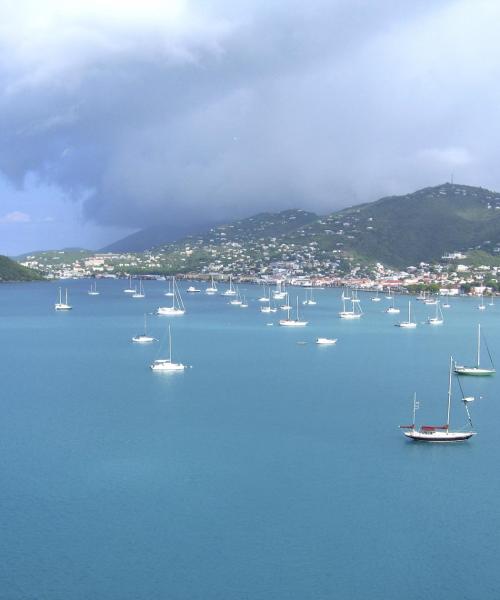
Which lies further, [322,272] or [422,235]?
[422,235]

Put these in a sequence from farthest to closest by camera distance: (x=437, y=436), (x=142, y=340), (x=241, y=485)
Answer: (x=142, y=340)
(x=437, y=436)
(x=241, y=485)

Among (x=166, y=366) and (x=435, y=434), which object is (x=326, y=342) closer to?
(x=166, y=366)

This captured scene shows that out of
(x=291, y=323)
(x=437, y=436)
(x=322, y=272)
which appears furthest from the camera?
(x=322, y=272)

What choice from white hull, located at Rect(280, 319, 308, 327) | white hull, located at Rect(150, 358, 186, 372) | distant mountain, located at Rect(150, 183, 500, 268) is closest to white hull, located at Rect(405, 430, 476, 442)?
white hull, located at Rect(150, 358, 186, 372)

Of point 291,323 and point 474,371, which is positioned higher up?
point 291,323

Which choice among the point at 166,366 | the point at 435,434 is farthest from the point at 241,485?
the point at 166,366

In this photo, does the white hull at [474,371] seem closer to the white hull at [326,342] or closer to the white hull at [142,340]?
the white hull at [326,342]
